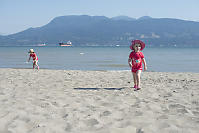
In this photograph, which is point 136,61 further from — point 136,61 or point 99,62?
point 99,62

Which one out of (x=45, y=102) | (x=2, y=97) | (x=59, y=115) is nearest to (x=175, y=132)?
(x=59, y=115)

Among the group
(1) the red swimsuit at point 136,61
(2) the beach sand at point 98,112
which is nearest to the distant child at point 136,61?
(1) the red swimsuit at point 136,61

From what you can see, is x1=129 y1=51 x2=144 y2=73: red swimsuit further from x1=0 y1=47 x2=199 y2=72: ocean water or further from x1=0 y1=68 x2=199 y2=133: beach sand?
x1=0 y1=47 x2=199 y2=72: ocean water

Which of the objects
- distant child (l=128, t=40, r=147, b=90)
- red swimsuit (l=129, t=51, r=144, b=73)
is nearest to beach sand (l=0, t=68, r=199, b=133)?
distant child (l=128, t=40, r=147, b=90)

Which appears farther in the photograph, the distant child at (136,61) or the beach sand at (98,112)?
the distant child at (136,61)

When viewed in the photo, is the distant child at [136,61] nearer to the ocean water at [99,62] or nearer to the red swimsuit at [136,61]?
the red swimsuit at [136,61]

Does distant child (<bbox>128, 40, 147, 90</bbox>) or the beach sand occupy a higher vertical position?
distant child (<bbox>128, 40, 147, 90</bbox>)

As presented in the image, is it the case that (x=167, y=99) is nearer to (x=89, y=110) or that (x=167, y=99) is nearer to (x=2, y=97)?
(x=89, y=110)

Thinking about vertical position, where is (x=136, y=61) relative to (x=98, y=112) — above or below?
above

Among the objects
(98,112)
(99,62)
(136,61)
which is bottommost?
(99,62)

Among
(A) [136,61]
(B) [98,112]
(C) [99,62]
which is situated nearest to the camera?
(B) [98,112]

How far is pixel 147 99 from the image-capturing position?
17.0ft

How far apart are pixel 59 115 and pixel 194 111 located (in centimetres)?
252

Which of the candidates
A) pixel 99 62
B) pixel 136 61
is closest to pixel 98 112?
pixel 136 61
